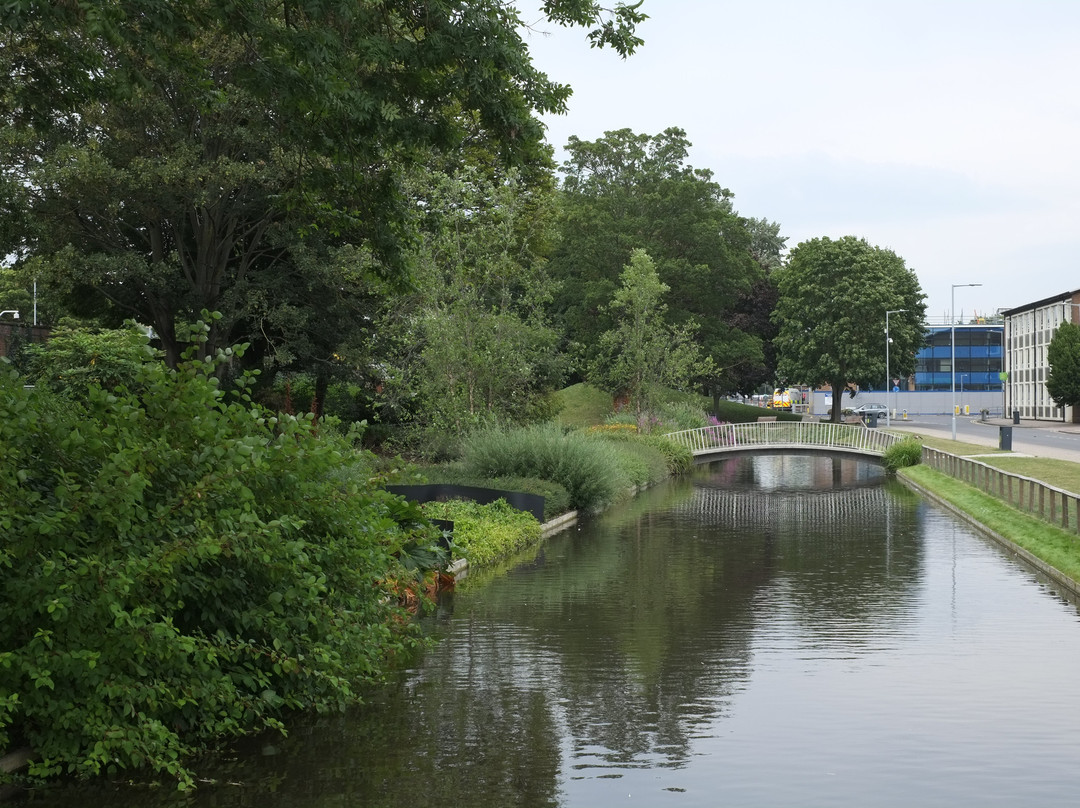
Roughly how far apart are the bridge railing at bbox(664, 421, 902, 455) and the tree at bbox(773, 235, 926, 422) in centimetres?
2467

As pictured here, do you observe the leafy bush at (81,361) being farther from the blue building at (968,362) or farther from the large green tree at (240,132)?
the blue building at (968,362)

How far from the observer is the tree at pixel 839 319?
83250 millimetres

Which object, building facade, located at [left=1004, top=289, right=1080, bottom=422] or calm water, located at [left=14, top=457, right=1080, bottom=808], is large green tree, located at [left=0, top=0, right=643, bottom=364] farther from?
building facade, located at [left=1004, top=289, right=1080, bottom=422]

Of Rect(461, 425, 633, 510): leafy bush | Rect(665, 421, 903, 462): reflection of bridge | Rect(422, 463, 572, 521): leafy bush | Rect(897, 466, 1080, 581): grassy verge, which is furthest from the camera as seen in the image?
Rect(665, 421, 903, 462): reflection of bridge

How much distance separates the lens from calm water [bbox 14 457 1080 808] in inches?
353

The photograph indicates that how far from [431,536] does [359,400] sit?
127 feet

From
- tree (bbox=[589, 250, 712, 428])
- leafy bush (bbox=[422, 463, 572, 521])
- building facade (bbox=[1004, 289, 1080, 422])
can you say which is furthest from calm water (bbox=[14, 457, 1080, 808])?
building facade (bbox=[1004, 289, 1080, 422])

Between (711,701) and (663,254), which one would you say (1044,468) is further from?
(663,254)

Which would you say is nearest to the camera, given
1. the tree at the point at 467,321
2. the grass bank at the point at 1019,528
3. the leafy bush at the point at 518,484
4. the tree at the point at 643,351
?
the grass bank at the point at 1019,528

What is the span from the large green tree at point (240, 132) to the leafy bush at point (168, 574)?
374 centimetres

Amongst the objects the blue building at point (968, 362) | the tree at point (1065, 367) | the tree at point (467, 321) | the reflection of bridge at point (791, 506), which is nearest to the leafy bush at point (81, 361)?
the tree at point (467, 321)

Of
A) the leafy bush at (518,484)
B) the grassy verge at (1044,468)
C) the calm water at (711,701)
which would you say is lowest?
the calm water at (711,701)

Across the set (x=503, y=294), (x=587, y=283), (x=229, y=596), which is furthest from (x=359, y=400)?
(x=229, y=596)

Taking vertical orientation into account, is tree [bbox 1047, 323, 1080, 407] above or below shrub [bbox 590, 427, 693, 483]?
above
